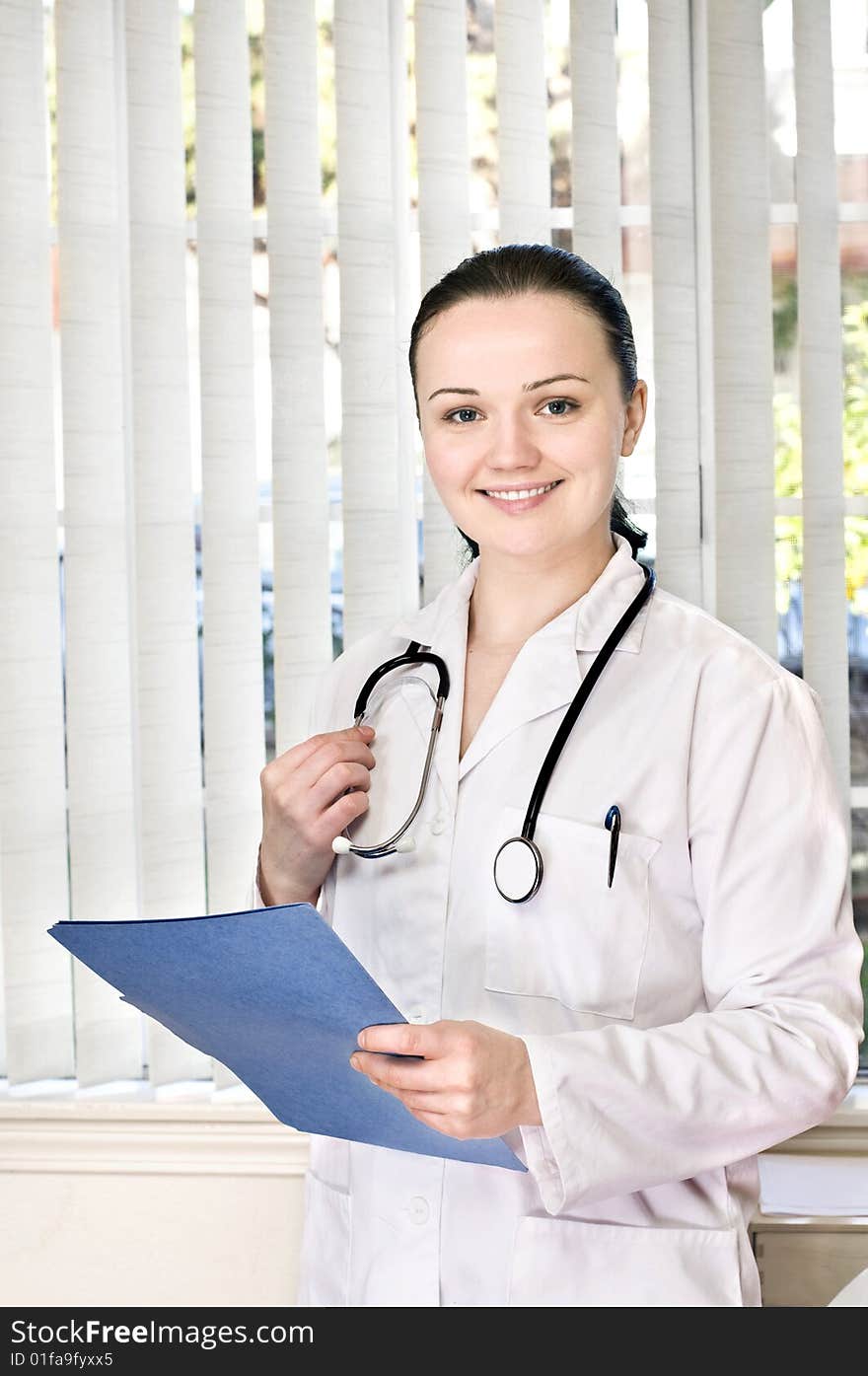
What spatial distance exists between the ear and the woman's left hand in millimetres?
598

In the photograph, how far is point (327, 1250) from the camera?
1.22 metres

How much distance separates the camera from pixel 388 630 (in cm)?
138

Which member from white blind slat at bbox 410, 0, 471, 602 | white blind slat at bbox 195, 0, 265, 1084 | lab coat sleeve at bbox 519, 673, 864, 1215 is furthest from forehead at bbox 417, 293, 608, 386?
white blind slat at bbox 195, 0, 265, 1084

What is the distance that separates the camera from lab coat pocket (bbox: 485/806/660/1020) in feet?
3.59

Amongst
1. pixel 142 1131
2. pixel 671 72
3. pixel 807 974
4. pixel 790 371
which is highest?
pixel 671 72

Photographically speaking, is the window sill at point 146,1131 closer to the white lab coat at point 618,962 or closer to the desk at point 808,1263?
the desk at point 808,1263

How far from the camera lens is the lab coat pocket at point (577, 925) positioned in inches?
43.1

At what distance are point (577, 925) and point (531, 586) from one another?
356mm

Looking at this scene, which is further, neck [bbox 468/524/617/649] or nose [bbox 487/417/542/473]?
neck [bbox 468/524/617/649]

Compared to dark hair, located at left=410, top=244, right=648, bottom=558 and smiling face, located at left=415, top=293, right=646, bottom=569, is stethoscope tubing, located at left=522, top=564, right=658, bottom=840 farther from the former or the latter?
dark hair, located at left=410, top=244, right=648, bottom=558

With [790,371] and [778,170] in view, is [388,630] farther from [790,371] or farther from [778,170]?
[778,170]

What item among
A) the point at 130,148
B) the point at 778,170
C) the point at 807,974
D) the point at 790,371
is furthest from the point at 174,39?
the point at 807,974

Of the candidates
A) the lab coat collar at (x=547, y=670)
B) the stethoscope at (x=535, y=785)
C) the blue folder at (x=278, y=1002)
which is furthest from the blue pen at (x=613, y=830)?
the blue folder at (x=278, y=1002)

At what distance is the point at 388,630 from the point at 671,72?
3.42ft
